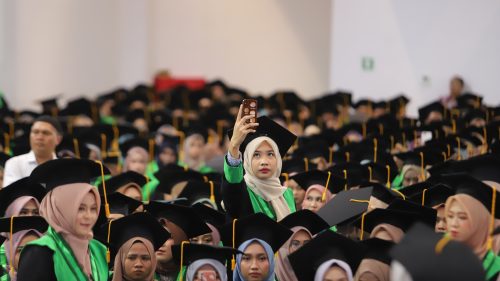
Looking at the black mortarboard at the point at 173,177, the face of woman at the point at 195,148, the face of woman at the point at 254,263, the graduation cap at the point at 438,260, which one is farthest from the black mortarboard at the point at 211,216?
the face of woman at the point at 195,148

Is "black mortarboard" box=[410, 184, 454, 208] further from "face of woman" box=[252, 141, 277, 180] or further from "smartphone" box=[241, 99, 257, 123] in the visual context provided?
"smartphone" box=[241, 99, 257, 123]

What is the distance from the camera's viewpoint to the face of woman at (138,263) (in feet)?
22.0

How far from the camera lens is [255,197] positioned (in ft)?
24.5

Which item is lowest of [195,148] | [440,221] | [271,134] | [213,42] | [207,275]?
[207,275]

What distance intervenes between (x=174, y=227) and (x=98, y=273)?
1.68 m

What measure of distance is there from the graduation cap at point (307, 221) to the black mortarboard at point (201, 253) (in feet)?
1.92

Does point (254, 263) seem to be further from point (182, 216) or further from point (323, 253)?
point (182, 216)

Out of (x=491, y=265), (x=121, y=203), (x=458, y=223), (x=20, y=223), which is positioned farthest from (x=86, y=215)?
(x=121, y=203)

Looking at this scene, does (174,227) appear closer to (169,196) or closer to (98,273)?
(98,273)

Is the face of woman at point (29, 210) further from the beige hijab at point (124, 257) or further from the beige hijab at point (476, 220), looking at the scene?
the beige hijab at point (476, 220)

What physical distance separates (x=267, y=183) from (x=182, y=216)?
26.8 inches

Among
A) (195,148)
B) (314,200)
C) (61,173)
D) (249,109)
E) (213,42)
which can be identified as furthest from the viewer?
(213,42)

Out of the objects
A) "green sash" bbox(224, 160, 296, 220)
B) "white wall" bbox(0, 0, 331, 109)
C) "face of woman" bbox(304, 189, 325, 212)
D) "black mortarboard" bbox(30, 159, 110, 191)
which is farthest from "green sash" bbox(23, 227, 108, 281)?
"white wall" bbox(0, 0, 331, 109)

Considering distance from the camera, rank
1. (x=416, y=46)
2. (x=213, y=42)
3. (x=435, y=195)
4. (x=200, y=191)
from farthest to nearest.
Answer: (x=213, y=42) → (x=416, y=46) → (x=200, y=191) → (x=435, y=195)
